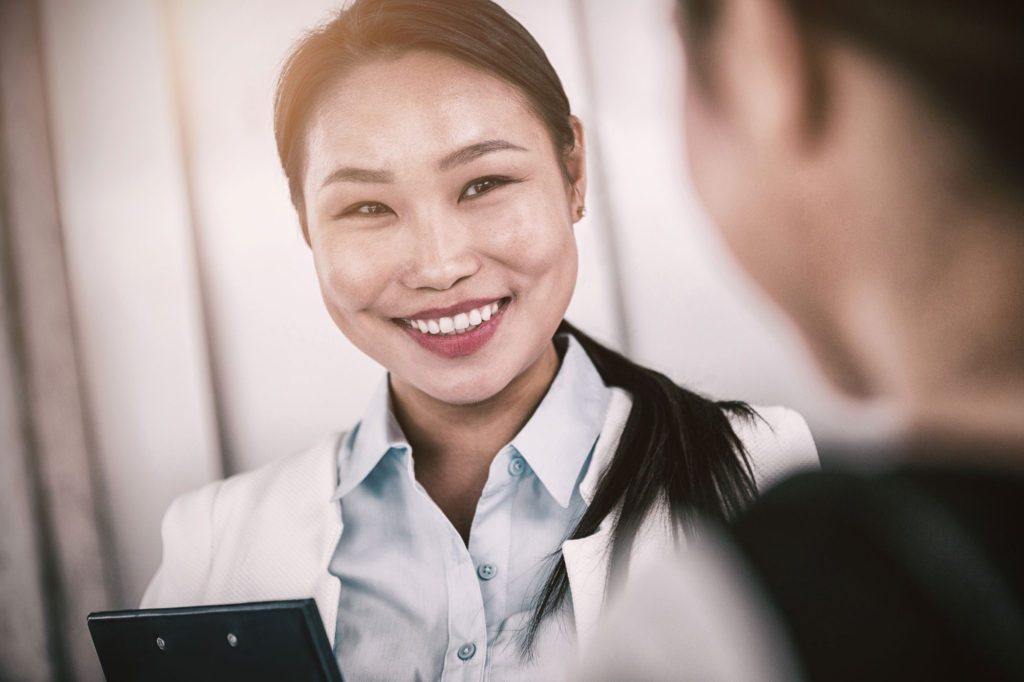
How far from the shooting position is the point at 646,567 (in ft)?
2.49

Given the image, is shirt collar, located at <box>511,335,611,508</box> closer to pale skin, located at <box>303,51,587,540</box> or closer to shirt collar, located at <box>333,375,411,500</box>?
pale skin, located at <box>303,51,587,540</box>

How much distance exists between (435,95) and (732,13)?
32cm

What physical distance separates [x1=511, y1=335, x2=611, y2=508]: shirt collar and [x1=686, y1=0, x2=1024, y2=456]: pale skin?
8.4 inches

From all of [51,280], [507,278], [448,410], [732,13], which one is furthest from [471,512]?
[51,280]

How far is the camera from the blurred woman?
626mm

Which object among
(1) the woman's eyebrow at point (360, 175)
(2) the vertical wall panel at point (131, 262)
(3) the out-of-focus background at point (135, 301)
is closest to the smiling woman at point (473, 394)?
(1) the woman's eyebrow at point (360, 175)

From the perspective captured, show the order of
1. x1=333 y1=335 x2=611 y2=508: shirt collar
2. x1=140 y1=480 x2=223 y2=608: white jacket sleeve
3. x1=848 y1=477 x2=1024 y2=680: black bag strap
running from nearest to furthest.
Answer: x1=848 y1=477 x2=1024 y2=680: black bag strap → x1=333 y1=335 x2=611 y2=508: shirt collar → x1=140 y1=480 x2=223 y2=608: white jacket sleeve

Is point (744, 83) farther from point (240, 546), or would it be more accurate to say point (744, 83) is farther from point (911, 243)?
point (240, 546)

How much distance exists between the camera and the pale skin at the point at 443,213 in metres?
0.80

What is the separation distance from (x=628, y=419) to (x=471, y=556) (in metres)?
0.22

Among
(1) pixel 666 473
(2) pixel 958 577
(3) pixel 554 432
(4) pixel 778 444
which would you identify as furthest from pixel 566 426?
(2) pixel 958 577

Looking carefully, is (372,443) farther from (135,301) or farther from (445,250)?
(135,301)

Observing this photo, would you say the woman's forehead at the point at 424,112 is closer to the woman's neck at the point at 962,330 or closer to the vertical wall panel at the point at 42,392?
the woman's neck at the point at 962,330

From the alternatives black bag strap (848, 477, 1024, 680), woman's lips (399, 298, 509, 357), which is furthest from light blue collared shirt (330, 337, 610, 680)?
black bag strap (848, 477, 1024, 680)
